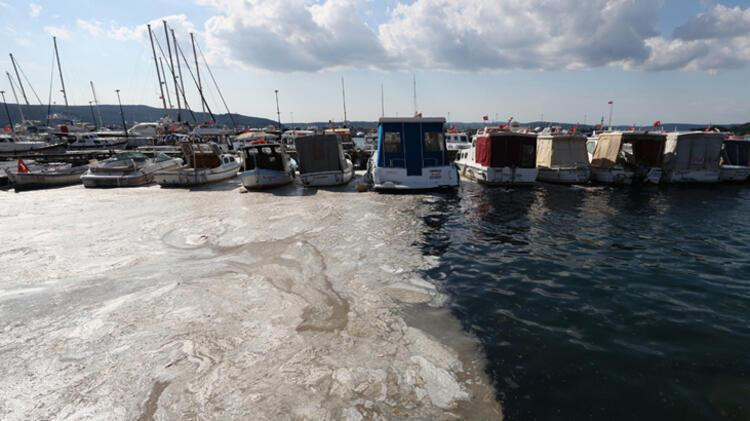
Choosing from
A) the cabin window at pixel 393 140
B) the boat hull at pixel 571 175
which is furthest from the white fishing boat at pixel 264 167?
the boat hull at pixel 571 175

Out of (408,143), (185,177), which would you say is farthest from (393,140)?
(185,177)

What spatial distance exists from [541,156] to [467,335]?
68.3ft

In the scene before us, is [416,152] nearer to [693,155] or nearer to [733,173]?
[693,155]

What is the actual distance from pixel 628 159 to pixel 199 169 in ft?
90.6

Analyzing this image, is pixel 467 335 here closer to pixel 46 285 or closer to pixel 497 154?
pixel 46 285

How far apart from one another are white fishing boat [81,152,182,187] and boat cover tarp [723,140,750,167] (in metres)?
38.8

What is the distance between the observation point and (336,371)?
471cm

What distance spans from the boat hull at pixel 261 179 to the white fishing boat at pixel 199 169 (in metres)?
3.37

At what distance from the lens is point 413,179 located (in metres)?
18.0

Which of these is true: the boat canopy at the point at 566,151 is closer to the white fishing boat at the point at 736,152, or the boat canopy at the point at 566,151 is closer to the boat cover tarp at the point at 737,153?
the white fishing boat at the point at 736,152

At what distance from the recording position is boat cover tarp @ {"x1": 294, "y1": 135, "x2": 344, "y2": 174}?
790 inches

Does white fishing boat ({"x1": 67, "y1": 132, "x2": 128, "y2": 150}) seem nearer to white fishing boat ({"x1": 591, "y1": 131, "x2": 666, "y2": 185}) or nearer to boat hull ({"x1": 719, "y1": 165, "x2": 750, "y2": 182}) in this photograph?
white fishing boat ({"x1": 591, "y1": 131, "x2": 666, "y2": 185})

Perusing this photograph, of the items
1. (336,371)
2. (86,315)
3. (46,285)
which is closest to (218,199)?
(46,285)

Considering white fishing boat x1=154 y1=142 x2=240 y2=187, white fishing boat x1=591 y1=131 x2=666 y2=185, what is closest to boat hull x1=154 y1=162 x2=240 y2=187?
white fishing boat x1=154 y1=142 x2=240 y2=187
